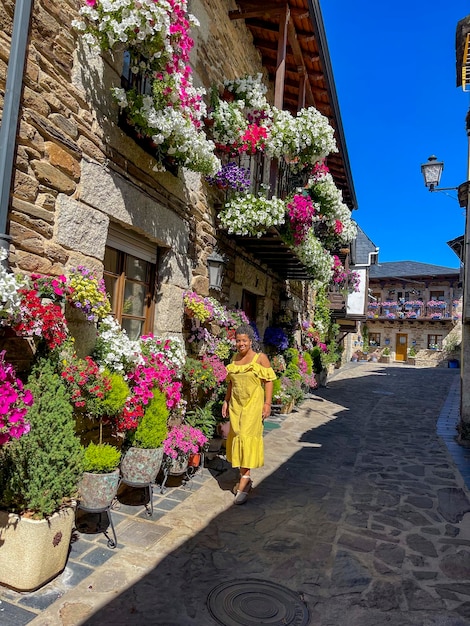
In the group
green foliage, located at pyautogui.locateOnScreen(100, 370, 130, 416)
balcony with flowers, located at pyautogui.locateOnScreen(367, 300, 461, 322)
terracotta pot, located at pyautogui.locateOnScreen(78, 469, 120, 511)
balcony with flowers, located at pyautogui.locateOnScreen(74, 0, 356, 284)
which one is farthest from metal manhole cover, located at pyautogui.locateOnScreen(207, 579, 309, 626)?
balcony with flowers, located at pyautogui.locateOnScreen(367, 300, 461, 322)

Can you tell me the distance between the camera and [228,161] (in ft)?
18.9

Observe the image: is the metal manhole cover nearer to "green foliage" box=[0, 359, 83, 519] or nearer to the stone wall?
"green foliage" box=[0, 359, 83, 519]

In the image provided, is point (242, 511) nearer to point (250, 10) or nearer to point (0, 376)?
point (0, 376)

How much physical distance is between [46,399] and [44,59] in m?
2.17

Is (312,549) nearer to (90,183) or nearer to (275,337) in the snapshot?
→ (90,183)

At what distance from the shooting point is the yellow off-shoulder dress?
4113 mm

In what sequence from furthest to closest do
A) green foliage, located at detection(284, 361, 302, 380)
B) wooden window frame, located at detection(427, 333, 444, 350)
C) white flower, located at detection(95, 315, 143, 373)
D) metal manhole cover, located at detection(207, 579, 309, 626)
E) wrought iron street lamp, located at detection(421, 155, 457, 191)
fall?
wooden window frame, located at detection(427, 333, 444, 350)
green foliage, located at detection(284, 361, 302, 380)
wrought iron street lamp, located at detection(421, 155, 457, 191)
white flower, located at detection(95, 315, 143, 373)
metal manhole cover, located at detection(207, 579, 309, 626)

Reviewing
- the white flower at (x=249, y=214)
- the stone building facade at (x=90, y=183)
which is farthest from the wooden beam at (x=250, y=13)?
the white flower at (x=249, y=214)

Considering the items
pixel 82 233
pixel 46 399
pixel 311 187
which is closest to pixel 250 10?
pixel 311 187

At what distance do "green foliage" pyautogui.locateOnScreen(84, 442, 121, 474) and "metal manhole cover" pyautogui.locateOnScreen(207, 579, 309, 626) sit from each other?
100cm

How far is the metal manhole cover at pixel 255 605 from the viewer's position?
7.82 ft

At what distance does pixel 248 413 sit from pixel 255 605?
176cm

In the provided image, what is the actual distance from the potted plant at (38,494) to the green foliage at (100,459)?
0.88 feet

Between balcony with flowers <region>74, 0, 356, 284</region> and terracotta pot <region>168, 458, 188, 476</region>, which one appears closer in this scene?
balcony with flowers <region>74, 0, 356, 284</region>
